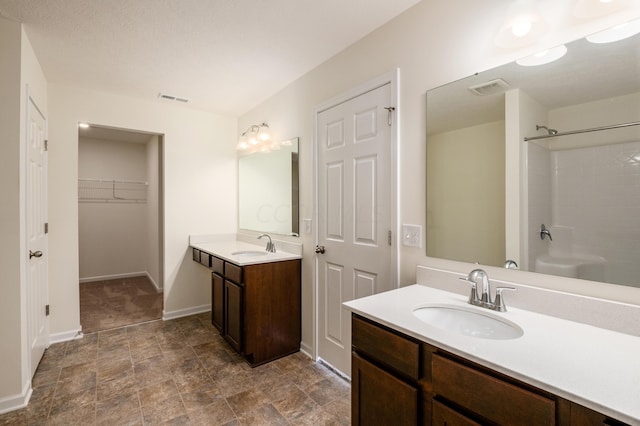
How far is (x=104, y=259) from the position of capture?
16.9 feet

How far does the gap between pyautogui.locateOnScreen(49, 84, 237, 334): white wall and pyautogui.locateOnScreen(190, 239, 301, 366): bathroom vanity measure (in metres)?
0.98

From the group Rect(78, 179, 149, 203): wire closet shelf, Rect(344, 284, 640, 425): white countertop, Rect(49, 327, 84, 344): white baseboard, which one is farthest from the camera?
Rect(78, 179, 149, 203): wire closet shelf

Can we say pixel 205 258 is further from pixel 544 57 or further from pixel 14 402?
pixel 544 57

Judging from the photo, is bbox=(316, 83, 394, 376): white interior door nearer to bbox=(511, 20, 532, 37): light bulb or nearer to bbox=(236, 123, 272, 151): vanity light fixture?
bbox=(511, 20, 532, 37): light bulb

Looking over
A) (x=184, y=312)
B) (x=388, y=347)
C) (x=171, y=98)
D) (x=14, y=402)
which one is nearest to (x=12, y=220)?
(x=14, y=402)

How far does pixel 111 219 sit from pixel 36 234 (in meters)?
3.09

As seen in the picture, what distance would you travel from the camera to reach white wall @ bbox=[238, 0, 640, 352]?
138 centimetres

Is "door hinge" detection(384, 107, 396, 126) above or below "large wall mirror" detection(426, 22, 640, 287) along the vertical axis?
above

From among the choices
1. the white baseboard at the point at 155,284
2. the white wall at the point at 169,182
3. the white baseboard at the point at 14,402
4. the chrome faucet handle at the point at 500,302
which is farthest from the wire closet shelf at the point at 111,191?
the chrome faucet handle at the point at 500,302

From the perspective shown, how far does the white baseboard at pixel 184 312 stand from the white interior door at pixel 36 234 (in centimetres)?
101

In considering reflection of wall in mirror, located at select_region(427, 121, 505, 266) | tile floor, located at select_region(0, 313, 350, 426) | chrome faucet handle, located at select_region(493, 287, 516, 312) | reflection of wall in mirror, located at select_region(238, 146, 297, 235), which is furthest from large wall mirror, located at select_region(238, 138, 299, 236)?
chrome faucet handle, located at select_region(493, 287, 516, 312)

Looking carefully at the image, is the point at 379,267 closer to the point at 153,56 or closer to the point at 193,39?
the point at 193,39

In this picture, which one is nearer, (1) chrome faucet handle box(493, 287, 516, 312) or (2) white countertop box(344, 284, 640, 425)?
(2) white countertop box(344, 284, 640, 425)

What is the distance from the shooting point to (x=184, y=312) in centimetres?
360
